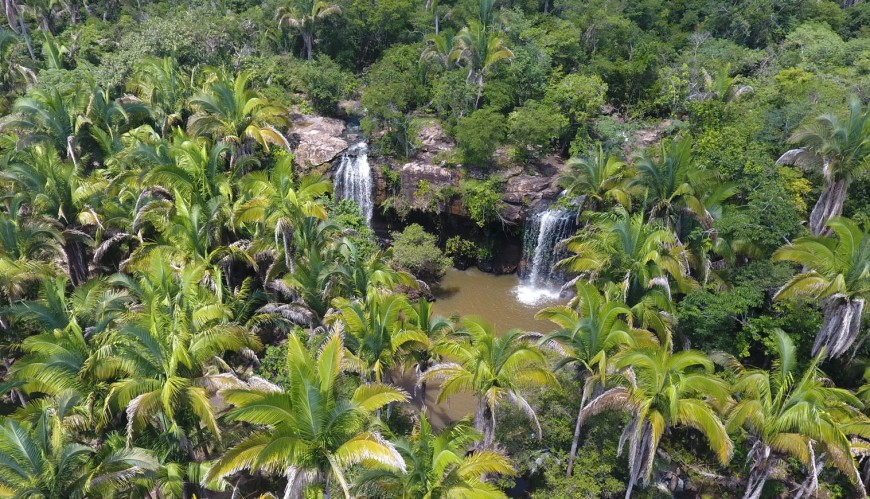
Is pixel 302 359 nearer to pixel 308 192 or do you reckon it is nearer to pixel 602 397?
Answer: pixel 602 397

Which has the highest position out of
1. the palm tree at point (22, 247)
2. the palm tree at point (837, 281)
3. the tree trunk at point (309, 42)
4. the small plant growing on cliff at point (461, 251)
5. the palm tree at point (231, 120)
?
the tree trunk at point (309, 42)

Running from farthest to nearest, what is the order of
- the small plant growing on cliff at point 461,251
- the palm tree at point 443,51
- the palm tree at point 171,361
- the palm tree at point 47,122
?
the palm tree at point 443,51
the small plant growing on cliff at point 461,251
the palm tree at point 47,122
the palm tree at point 171,361

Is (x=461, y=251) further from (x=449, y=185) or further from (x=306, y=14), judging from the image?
(x=306, y=14)

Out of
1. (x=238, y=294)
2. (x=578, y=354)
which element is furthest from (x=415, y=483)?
(x=238, y=294)

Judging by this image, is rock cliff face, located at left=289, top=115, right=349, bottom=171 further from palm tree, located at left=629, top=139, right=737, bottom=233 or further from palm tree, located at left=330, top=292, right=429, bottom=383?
palm tree, located at left=330, top=292, right=429, bottom=383

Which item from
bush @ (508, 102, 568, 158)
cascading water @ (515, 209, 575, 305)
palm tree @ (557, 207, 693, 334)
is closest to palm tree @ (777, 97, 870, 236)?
palm tree @ (557, 207, 693, 334)

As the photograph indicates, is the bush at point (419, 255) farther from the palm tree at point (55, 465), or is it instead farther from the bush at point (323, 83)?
the palm tree at point (55, 465)

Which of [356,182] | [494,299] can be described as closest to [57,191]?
[356,182]

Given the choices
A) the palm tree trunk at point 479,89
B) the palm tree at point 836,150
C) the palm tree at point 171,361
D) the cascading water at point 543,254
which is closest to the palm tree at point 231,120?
the palm tree at point 171,361
